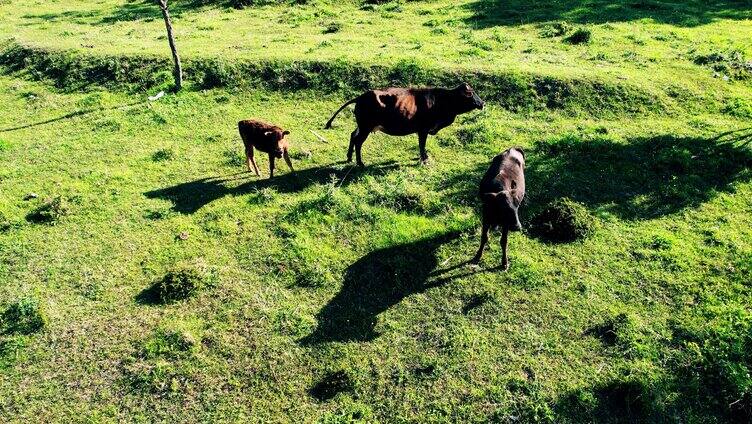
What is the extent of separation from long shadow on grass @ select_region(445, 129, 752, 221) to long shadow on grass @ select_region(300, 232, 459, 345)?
2103 mm

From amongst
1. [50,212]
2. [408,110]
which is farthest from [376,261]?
[50,212]

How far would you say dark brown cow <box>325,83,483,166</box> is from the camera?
12438 millimetres

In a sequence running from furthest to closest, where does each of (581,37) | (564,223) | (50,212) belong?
(581,37), (50,212), (564,223)

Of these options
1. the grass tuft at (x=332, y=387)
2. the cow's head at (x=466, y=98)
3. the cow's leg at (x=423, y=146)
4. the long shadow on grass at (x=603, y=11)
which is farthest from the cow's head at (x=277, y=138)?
the long shadow on grass at (x=603, y=11)

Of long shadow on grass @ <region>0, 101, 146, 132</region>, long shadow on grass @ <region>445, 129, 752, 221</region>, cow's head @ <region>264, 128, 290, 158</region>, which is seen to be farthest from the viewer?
long shadow on grass @ <region>0, 101, 146, 132</region>

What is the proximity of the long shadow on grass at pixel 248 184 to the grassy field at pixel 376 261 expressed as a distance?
65mm

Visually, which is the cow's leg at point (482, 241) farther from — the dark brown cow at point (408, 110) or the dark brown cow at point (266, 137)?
the dark brown cow at point (266, 137)

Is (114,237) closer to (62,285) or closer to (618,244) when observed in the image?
(62,285)

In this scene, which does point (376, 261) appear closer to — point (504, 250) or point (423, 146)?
point (504, 250)

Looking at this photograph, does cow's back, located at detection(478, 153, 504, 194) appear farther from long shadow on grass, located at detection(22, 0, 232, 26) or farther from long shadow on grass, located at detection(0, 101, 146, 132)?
long shadow on grass, located at detection(22, 0, 232, 26)

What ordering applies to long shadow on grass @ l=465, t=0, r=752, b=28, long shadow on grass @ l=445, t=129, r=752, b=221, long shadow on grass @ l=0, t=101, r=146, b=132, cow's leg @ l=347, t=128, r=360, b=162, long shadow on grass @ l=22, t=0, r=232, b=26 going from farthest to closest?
long shadow on grass @ l=22, t=0, r=232, b=26
long shadow on grass @ l=465, t=0, r=752, b=28
long shadow on grass @ l=0, t=101, r=146, b=132
cow's leg @ l=347, t=128, r=360, b=162
long shadow on grass @ l=445, t=129, r=752, b=221

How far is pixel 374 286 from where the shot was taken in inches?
394

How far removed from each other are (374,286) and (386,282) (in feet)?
0.81

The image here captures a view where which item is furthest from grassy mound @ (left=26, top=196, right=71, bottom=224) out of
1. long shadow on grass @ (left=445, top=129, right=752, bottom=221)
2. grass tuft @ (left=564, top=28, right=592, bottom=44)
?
grass tuft @ (left=564, top=28, right=592, bottom=44)
